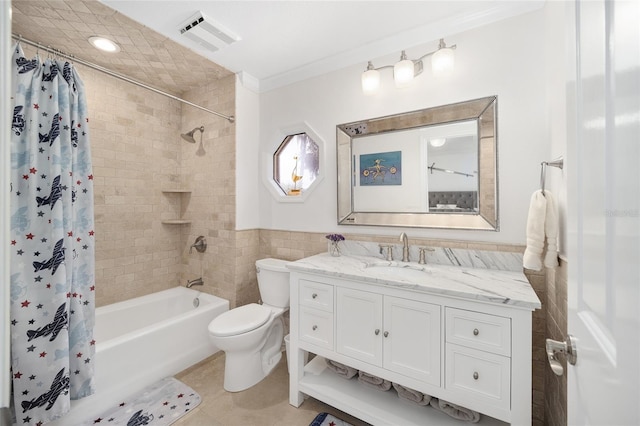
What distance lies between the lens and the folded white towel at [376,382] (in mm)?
1646

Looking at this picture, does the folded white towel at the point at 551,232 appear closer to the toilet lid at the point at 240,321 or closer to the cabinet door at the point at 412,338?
the cabinet door at the point at 412,338

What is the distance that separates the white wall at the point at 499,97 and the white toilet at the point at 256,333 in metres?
0.68

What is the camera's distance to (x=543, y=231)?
123 centimetres

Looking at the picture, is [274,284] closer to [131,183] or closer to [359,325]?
[359,325]

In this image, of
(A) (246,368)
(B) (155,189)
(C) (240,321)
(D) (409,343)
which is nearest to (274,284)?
(C) (240,321)

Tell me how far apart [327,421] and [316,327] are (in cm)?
55

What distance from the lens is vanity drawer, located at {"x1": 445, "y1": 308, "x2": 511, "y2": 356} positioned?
1.16 m

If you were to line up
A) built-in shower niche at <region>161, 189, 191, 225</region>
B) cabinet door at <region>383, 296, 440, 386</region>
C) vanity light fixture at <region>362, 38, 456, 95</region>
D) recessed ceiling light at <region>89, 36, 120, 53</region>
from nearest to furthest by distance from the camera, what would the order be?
cabinet door at <region>383, 296, 440, 386</region> → vanity light fixture at <region>362, 38, 456, 95</region> → recessed ceiling light at <region>89, 36, 120, 53</region> → built-in shower niche at <region>161, 189, 191, 225</region>

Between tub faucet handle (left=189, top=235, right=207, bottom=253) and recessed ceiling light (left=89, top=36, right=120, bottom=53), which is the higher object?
recessed ceiling light (left=89, top=36, right=120, bottom=53)

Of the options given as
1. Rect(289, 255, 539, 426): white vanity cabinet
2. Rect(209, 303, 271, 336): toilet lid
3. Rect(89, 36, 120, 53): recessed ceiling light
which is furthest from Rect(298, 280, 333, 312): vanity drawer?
Rect(89, 36, 120, 53): recessed ceiling light

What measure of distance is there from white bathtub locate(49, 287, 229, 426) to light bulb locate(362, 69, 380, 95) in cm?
217

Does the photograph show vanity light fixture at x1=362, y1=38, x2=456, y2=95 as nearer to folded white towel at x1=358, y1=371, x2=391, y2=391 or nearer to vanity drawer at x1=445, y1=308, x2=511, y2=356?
vanity drawer at x1=445, y1=308, x2=511, y2=356

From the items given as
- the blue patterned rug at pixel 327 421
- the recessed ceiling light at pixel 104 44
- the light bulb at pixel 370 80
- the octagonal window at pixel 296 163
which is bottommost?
the blue patterned rug at pixel 327 421

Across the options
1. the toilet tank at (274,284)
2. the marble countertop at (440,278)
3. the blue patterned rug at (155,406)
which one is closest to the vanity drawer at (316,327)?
→ the marble countertop at (440,278)
